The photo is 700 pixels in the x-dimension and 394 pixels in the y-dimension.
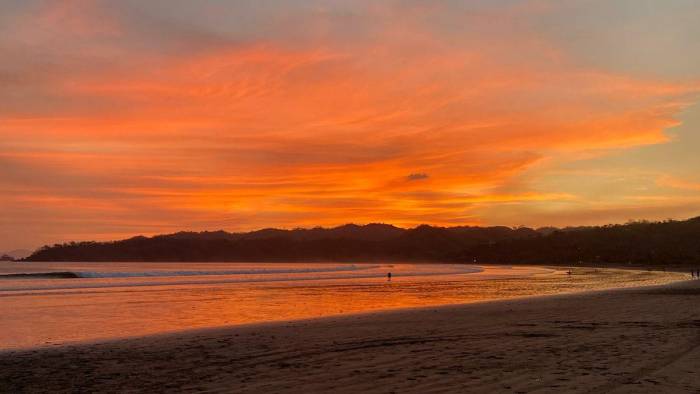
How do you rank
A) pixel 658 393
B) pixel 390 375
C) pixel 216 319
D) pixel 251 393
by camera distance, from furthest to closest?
pixel 216 319, pixel 390 375, pixel 251 393, pixel 658 393

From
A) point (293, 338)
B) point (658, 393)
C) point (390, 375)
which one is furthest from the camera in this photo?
point (293, 338)

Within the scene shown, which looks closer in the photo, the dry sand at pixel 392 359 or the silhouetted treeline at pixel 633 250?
the dry sand at pixel 392 359

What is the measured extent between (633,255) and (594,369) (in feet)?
529

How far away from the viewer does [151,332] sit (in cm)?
1955

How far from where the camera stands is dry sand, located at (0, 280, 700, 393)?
10.1 m

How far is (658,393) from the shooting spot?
29.4 feet

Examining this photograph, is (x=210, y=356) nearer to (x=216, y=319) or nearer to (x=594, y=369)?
(x=594, y=369)

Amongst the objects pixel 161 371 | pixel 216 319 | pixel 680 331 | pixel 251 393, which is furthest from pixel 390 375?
pixel 216 319

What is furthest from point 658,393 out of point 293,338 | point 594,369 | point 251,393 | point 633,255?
point 633,255

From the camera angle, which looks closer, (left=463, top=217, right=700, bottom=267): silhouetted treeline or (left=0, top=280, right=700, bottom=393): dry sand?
(left=0, top=280, right=700, bottom=393): dry sand

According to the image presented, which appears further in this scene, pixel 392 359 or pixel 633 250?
pixel 633 250

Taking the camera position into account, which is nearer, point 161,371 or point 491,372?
point 491,372

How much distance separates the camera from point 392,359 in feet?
41.7

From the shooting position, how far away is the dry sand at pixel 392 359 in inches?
399
